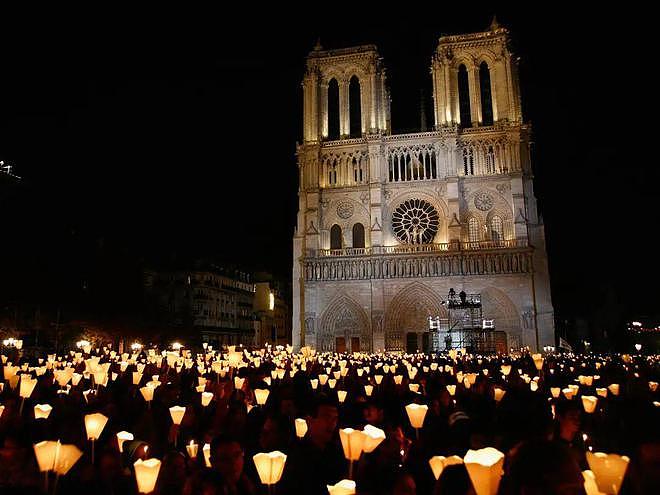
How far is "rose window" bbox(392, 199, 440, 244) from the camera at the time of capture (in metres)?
40.0

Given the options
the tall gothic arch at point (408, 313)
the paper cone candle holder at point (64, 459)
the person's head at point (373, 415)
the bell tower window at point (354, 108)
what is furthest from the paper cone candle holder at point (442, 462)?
the bell tower window at point (354, 108)

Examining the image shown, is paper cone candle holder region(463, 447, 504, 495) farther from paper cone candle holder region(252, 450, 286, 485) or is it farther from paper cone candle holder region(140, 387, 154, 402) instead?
paper cone candle holder region(140, 387, 154, 402)

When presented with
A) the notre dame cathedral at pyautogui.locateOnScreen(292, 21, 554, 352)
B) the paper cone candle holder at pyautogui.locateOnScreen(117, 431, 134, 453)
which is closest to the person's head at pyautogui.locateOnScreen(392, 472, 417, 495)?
the paper cone candle holder at pyautogui.locateOnScreen(117, 431, 134, 453)

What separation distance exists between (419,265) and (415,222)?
158 inches

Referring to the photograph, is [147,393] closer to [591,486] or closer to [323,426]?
[323,426]

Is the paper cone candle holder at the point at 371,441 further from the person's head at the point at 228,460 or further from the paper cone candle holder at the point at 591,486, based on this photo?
the paper cone candle holder at the point at 591,486

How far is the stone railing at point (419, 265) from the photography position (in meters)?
36.8

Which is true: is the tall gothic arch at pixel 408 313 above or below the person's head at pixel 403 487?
above

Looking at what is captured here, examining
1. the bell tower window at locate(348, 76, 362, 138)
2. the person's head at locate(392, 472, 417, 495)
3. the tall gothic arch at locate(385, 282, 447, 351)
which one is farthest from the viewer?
the bell tower window at locate(348, 76, 362, 138)

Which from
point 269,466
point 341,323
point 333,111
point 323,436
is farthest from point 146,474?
point 333,111

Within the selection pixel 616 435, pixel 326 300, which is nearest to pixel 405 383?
pixel 616 435

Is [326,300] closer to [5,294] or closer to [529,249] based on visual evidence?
[529,249]

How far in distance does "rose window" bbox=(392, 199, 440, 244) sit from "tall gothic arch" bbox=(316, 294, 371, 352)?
6.77 m

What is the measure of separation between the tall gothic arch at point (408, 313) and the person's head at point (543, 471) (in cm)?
3537
